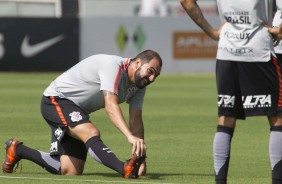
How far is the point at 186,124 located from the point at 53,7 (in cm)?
1833

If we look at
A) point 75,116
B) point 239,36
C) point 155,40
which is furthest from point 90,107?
point 155,40

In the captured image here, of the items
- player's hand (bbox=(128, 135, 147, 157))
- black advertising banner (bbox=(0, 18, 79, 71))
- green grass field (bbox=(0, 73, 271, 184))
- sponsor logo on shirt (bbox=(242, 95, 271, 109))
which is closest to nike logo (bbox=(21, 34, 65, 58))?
black advertising banner (bbox=(0, 18, 79, 71))

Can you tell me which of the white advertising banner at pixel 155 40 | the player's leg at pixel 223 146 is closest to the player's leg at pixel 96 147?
the player's leg at pixel 223 146

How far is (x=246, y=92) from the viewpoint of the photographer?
874cm

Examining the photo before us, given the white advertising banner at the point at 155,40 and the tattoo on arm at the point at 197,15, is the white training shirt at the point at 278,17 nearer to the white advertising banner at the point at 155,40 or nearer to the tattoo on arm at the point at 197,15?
the tattoo on arm at the point at 197,15

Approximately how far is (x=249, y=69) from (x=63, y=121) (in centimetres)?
237

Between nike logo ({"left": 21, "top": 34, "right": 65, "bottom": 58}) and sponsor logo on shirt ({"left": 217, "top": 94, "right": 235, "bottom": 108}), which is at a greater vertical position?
sponsor logo on shirt ({"left": 217, "top": 94, "right": 235, "bottom": 108})

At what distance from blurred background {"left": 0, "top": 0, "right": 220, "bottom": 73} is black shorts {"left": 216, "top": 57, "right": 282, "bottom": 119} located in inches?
786

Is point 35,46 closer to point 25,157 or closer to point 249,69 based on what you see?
point 25,157

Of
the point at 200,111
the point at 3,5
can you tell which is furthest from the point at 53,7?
the point at 200,111

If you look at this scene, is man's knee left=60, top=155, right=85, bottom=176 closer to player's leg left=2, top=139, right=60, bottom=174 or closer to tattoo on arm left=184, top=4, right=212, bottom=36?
player's leg left=2, top=139, right=60, bottom=174

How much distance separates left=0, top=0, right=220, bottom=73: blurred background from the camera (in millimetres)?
28594

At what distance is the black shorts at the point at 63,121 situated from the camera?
10.4 m

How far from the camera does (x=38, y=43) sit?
2875 cm
